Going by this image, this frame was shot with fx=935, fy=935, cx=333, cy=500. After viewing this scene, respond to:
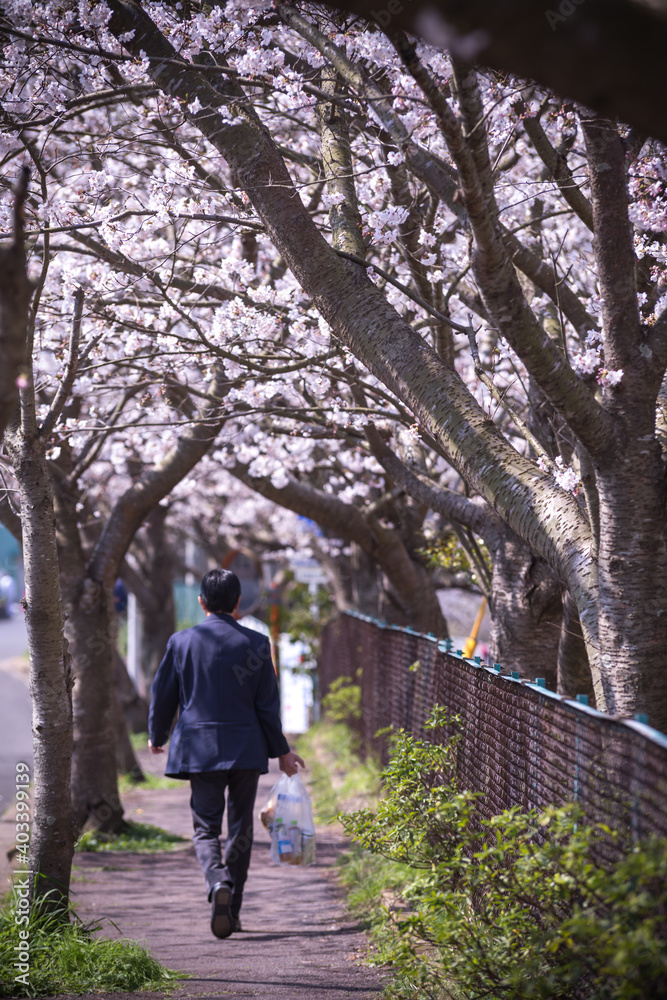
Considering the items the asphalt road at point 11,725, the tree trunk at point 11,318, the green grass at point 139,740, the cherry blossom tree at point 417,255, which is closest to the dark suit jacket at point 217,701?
the cherry blossom tree at point 417,255

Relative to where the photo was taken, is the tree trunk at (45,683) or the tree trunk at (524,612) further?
the tree trunk at (524,612)

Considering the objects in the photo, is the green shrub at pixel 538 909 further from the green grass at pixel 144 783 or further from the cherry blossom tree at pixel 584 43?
the green grass at pixel 144 783

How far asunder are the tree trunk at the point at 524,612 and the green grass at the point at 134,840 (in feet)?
12.6

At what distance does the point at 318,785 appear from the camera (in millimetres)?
10586

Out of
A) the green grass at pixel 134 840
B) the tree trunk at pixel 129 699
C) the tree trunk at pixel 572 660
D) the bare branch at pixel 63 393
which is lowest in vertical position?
the green grass at pixel 134 840

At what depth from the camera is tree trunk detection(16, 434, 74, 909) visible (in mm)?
4664

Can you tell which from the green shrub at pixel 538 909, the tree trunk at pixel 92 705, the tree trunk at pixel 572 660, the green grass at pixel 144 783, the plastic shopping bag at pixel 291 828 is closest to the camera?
the green shrub at pixel 538 909

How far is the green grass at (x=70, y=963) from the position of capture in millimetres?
3969

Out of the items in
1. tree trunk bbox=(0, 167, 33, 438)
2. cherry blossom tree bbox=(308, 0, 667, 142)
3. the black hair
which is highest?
cherry blossom tree bbox=(308, 0, 667, 142)

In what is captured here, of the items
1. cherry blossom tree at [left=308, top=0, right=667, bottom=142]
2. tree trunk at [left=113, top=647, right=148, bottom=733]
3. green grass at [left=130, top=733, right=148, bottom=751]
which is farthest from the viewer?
green grass at [left=130, top=733, right=148, bottom=751]

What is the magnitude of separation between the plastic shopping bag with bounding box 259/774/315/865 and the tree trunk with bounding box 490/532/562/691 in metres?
1.61

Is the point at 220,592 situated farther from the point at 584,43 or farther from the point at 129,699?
the point at 129,699

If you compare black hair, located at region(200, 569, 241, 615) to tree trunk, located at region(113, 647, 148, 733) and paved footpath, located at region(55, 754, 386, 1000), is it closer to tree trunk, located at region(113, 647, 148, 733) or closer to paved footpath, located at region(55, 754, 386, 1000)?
paved footpath, located at region(55, 754, 386, 1000)

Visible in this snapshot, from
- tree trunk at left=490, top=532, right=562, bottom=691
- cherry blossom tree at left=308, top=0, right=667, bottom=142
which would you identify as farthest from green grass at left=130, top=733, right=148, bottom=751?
cherry blossom tree at left=308, top=0, right=667, bottom=142
